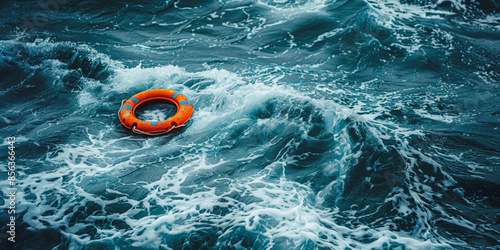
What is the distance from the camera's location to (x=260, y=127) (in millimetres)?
6465

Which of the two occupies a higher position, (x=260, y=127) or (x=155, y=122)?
(x=155, y=122)

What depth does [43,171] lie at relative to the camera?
5699mm

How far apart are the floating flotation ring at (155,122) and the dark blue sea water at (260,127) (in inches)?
7.6

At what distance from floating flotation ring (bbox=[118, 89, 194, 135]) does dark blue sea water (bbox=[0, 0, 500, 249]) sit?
193 millimetres

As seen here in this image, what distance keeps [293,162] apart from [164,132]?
249 cm

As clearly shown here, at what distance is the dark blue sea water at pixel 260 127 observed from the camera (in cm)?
480

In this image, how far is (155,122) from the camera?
6.46 meters

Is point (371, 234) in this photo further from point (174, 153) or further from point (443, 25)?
point (443, 25)

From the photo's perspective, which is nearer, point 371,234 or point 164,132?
point 371,234

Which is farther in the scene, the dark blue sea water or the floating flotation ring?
the floating flotation ring

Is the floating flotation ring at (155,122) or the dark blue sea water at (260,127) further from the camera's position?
the floating flotation ring at (155,122)

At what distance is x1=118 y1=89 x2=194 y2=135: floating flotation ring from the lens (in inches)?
253

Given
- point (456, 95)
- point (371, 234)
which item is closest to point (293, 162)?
point (371, 234)

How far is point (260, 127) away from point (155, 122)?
1983 mm
